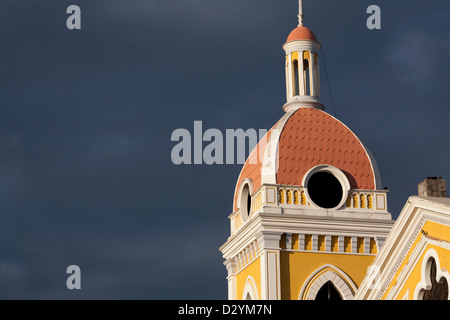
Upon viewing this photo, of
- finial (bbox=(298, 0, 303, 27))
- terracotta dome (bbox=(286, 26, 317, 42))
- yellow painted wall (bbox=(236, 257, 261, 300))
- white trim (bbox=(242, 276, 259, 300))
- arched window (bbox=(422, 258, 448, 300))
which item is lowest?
arched window (bbox=(422, 258, 448, 300))

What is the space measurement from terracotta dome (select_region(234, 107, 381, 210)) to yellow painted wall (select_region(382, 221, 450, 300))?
32.9ft

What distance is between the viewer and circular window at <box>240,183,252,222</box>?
43969 millimetres

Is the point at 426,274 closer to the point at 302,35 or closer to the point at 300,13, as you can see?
the point at 302,35

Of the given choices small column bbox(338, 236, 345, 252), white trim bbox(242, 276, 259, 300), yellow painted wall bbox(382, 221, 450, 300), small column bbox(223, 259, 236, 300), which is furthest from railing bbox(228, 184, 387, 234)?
yellow painted wall bbox(382, 221, 450, 300)

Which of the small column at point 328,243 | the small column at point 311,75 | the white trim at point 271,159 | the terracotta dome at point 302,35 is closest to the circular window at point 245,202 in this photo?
the white trim at point 271,159

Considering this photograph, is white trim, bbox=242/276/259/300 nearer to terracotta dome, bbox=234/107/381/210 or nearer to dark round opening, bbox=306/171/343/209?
terracotta dome, bbox=234/107/381/210

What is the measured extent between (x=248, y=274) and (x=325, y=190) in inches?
157

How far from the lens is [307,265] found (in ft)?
137

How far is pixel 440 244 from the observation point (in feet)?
99.3

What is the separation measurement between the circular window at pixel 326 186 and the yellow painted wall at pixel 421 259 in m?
9.68

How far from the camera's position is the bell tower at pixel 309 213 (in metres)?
41.6

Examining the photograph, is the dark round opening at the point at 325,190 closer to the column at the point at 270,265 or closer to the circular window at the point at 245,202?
the column at the point at 270,265
